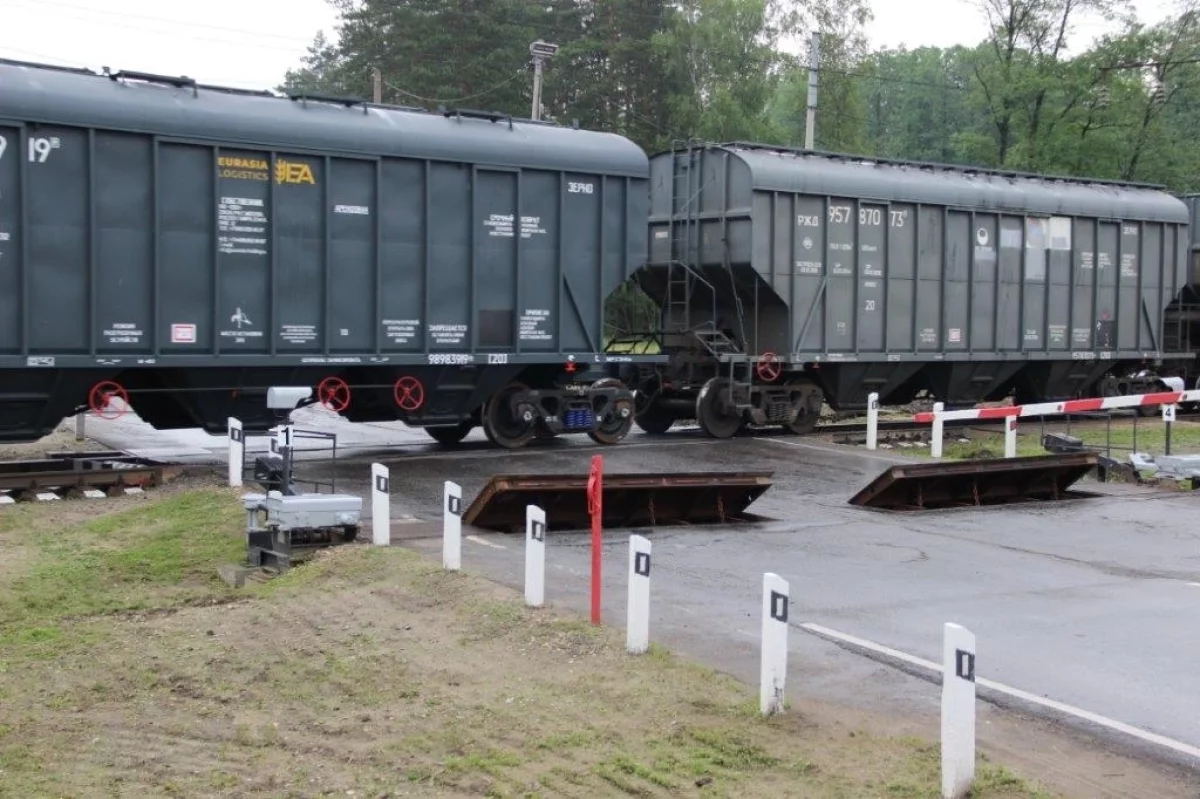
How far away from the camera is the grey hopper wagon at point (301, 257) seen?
1541 centimetres

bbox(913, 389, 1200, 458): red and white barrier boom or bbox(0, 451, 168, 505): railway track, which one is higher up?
bbox(913, 389, 1200, 458): red and white barrier boom

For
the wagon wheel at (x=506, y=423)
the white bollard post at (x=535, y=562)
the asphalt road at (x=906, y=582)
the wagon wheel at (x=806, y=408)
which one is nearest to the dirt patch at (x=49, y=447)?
the asphalt road at (x=906, y=582)

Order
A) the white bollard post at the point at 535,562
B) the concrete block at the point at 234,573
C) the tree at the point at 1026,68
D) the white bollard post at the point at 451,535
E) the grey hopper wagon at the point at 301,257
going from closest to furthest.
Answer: the white bollard post at the point at 535,562
the white bollard post at the point at 451,535
the concrete block at the point at 234,573
the grey hopper wagon at the point at 301,257
the tree at the point at 1026,68

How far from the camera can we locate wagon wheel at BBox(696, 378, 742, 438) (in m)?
21.5

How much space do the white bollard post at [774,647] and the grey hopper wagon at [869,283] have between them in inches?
559

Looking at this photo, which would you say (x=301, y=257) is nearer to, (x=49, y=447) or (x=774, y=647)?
(x=49, y=447)

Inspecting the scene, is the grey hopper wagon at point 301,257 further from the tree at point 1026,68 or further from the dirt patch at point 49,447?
the tree at point 1026,68

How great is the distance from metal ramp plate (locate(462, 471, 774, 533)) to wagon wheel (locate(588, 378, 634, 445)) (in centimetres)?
587

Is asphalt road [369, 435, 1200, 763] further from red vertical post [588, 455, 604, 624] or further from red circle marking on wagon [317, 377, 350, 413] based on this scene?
red circle marking on wagon [317, 377, 350, 413]

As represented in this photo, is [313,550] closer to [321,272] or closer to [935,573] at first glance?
[935,573]

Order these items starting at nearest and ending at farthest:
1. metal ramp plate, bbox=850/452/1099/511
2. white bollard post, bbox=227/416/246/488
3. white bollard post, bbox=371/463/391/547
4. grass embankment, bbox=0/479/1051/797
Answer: grass embankment, bbox=0/479/1051/797 < white bollard post, bbox=371/463/391/547 < white bollard post, bbox=227/416/246/488 < metal ramp plate, bbox=850/452/1099/511

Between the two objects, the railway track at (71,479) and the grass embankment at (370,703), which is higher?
the railway track at (71,479)

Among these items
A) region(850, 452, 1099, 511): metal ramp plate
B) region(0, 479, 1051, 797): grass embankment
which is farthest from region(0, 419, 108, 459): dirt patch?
region(850, 452, 1099, 511): metal ramp plate

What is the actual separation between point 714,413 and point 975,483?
6.21m
